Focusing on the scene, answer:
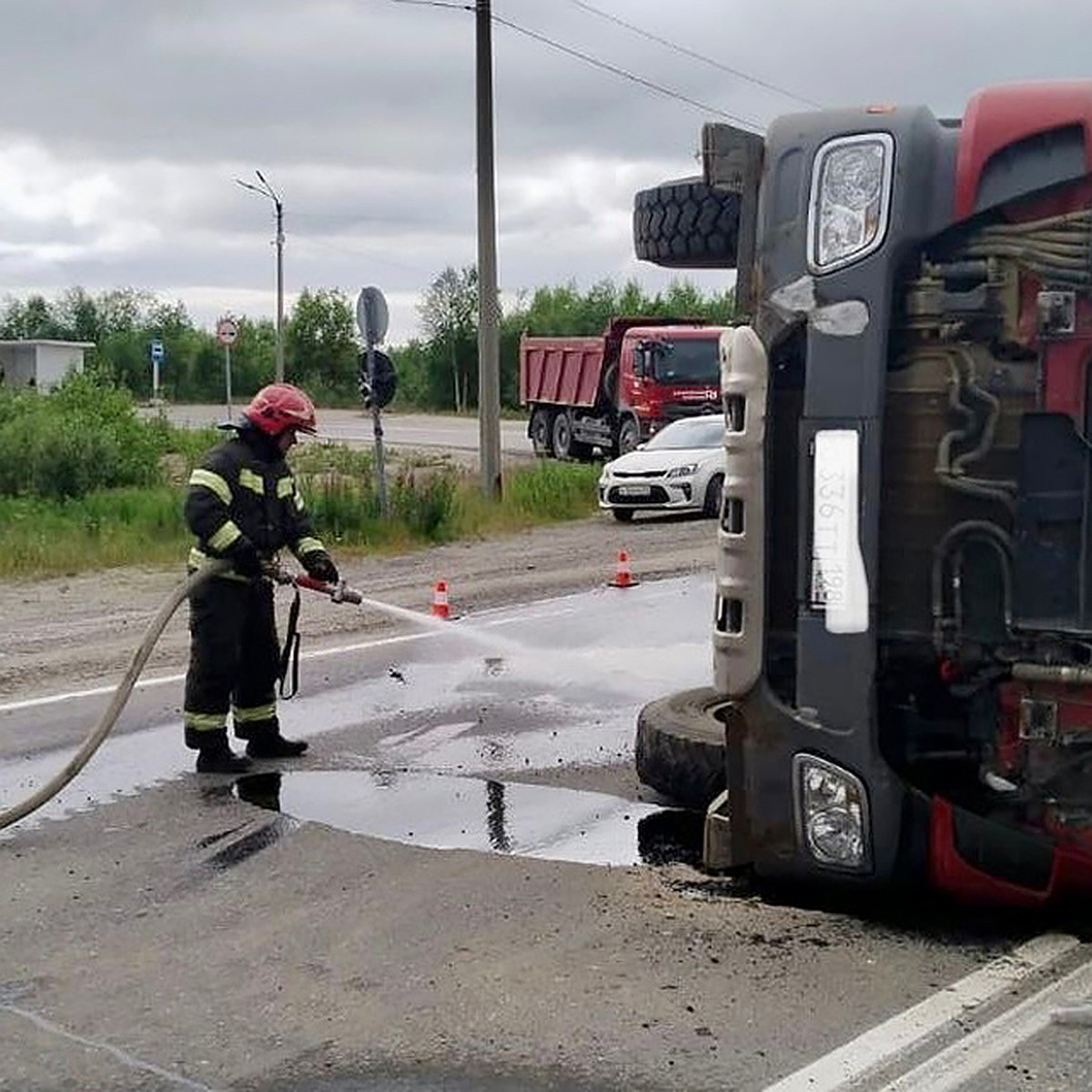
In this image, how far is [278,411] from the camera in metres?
7.66

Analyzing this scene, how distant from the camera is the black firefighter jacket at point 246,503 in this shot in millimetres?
7488

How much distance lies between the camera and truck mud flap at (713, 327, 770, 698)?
184 inches

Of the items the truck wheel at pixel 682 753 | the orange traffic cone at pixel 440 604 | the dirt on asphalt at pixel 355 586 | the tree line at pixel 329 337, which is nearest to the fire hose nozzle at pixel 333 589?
the truck wheel at pixel 682 753

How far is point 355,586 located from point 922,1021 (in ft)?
34.7

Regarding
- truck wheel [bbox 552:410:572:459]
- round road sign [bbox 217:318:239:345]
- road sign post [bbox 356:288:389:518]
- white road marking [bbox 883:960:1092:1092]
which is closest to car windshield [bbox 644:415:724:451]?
road sign post [bbox 356:288:389:518]

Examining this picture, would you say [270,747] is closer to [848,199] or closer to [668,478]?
[848,199]

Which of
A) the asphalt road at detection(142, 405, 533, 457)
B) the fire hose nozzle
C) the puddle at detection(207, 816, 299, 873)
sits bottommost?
the asphalt road at detection(142, 405, 533, 457)

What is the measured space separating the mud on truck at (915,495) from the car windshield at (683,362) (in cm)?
2465

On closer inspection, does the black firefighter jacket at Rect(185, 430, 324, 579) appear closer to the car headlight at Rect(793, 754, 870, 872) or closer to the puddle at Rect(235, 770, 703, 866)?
the puddle at Rect(235, 770, 703, 866)

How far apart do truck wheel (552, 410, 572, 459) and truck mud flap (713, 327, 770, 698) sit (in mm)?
29423

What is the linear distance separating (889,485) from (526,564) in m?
11.7

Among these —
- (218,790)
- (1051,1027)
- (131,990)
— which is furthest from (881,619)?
(218,790)

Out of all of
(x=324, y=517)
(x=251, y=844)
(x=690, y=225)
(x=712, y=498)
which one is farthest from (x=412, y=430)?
(x=690, y=225)

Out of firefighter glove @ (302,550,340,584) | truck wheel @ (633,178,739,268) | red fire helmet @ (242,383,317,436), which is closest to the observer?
truck wheel @ (633,178,739,268)
